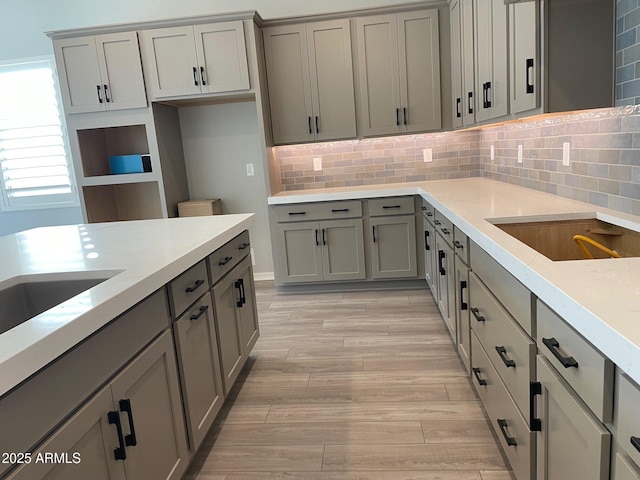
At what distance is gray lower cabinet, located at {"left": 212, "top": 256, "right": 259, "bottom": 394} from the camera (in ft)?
7.52

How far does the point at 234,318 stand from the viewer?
251cm

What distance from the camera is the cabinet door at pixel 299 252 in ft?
13.5

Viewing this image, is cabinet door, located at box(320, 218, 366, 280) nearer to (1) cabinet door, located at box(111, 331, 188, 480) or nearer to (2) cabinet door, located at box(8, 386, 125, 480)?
(1) cabinet door, located at box(111, 331, 188, 480)

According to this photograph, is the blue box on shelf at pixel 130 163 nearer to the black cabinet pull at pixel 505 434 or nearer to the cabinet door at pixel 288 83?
Result: the cabinet door at pixel 288 83

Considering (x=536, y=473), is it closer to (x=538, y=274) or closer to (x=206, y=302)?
(x=538, y=274)

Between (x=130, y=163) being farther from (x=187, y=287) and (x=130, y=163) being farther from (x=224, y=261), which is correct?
(x=187, y=287)

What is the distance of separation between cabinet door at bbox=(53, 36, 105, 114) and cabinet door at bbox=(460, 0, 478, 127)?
2969 mm

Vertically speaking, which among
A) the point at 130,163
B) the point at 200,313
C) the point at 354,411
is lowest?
the point at 354,411

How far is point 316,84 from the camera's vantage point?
4.13 metres

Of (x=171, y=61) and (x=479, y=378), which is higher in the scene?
(x=171, y=61)

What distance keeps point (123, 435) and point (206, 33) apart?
343 centimetres

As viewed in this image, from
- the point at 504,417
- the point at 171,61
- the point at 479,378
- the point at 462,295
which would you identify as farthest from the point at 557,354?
the point at 171,61

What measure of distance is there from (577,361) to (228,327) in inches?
66.9

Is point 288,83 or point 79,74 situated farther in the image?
point 288,83
